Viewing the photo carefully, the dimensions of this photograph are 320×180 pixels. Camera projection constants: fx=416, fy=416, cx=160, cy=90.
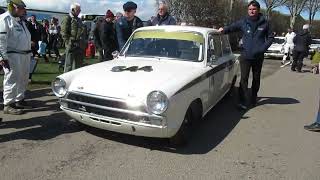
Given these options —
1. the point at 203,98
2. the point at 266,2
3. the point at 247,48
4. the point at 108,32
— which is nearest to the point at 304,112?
the point at 247,48

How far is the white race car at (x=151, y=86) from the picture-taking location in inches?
198

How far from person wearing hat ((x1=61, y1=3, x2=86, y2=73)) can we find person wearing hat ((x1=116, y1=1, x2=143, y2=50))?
A: 751 millimetres

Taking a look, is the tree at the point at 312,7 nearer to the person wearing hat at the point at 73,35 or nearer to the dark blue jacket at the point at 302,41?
the dark blue jacket at the point at 302,41

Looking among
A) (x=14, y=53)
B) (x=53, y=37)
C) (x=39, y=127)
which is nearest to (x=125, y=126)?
(x=39, y=127)

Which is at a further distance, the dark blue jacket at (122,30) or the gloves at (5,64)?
the dark blue jacket at (122,30)

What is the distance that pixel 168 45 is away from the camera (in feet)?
22.4

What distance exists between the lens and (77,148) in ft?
17.7

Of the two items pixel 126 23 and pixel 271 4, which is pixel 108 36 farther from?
pixel 271 4

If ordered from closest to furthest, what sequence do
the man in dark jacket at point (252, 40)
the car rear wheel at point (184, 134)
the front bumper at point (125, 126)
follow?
the front bumper at point (125, 126), the car rear wheel at point (184, 134), the man in dark jacket at point (252, 40)

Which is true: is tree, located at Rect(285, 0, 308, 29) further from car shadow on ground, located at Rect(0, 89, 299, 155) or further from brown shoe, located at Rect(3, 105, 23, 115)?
brown shoe, located at Rect(3, 105, 23, 115)

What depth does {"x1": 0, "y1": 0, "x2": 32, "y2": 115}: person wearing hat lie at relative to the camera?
6.61 m

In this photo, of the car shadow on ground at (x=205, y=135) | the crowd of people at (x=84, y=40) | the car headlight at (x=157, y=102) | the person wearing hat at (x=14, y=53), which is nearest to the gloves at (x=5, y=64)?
the crowd of people at (x=84, y=40)

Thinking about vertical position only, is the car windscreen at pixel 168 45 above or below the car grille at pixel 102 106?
above

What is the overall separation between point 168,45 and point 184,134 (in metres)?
1.86
